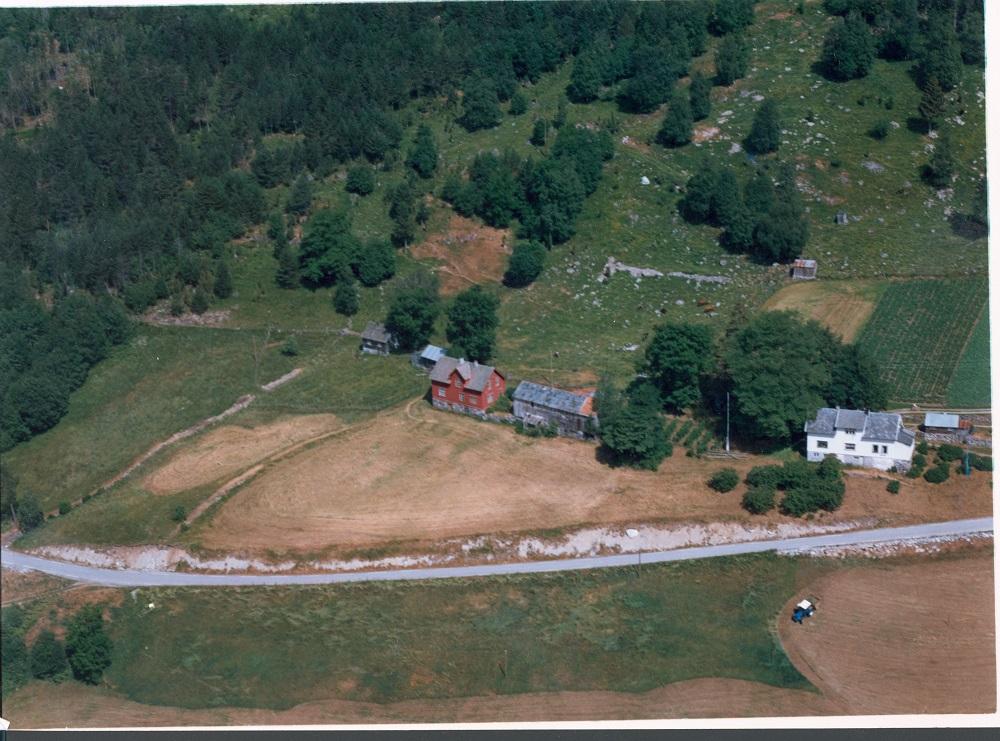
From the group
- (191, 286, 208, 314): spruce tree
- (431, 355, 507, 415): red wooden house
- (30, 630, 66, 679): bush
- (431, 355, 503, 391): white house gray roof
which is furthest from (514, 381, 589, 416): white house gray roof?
(30, 630, 66, 679): bush

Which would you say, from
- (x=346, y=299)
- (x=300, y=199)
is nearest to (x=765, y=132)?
(x=300, y=199)

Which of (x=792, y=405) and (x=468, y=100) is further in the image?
(x=468, y=100)

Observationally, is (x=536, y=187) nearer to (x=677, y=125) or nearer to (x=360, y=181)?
(x=360, y=181)

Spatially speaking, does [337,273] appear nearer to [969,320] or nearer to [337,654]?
[337,654]

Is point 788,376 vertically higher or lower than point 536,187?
lower

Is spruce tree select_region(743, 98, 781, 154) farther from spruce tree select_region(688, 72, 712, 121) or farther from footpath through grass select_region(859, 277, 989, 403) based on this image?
footpath through grass select_region(859, 277, 989, 403)

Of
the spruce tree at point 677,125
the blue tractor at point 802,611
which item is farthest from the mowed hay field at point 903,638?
the spruce tree at point 677,125

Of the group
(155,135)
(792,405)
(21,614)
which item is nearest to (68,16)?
(155,135)
